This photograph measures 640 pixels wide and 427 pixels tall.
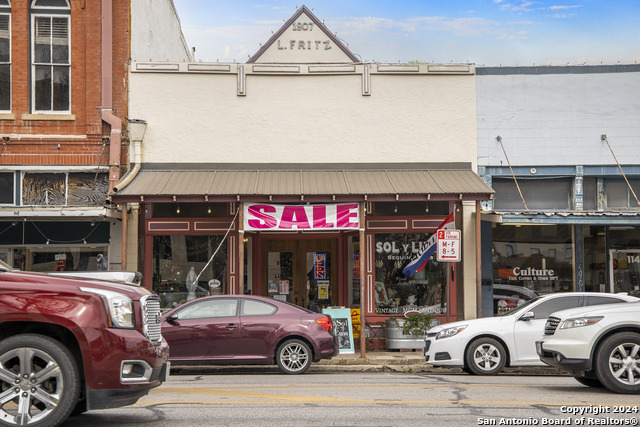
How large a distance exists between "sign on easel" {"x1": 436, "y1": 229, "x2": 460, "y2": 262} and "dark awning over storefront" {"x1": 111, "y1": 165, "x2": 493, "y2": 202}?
4.11ft

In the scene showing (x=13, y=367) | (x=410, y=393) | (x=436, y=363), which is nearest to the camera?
(x=13, y=367)

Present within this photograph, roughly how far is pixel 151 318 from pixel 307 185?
35.8ft

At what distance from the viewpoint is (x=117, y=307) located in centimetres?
655

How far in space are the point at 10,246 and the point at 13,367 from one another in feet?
42.8

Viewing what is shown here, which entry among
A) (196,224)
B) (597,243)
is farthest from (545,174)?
(196,224)

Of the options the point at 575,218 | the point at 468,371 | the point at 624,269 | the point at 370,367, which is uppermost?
the point at 575,218

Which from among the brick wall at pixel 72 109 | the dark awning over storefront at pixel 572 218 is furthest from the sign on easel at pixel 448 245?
the brick wall at pixel 72 109

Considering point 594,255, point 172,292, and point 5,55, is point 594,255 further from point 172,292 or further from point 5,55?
point 5,55

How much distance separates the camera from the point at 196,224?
18906 mm

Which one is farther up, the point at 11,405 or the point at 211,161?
the point at 211,161

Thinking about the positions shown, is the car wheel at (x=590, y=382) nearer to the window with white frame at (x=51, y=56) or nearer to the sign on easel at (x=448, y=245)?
the sign on easel at (x=448, y=245)

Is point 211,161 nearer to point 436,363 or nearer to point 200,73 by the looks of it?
point 200,73

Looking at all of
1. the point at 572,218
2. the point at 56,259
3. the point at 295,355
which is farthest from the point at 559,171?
the point at 56,259

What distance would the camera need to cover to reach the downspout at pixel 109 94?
18.8 meters
